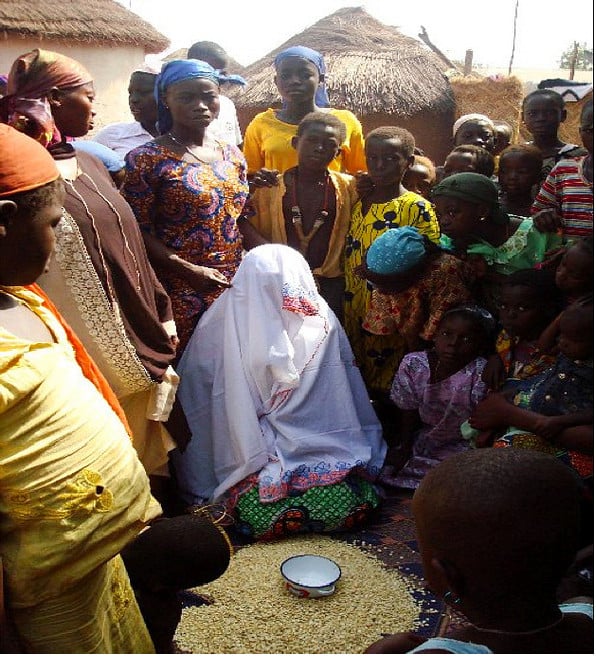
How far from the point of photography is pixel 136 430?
10.1ft

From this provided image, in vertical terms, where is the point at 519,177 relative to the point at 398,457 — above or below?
above

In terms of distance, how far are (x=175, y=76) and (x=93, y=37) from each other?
764cm

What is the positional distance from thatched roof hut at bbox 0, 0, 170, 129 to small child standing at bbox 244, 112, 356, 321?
6.74 metres

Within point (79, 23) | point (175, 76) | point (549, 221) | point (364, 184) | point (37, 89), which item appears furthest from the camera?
point (79, 23)

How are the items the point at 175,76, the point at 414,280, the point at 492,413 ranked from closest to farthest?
the point at 492,413
the point at 175,76
the point at 414,280

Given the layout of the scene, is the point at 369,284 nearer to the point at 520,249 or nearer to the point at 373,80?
the point at 520,249

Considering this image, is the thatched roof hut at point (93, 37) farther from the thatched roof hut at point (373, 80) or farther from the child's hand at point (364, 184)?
the child's hand at point (364, 184)

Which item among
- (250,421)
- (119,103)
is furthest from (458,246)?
(119,103)

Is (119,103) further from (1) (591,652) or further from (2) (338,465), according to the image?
(1) (591,652)

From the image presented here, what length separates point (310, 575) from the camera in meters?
2.88

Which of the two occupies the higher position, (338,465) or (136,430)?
(136,430)

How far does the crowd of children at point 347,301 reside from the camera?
116 inches

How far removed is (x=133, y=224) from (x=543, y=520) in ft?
6.64

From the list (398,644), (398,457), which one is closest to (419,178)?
(398,457)
